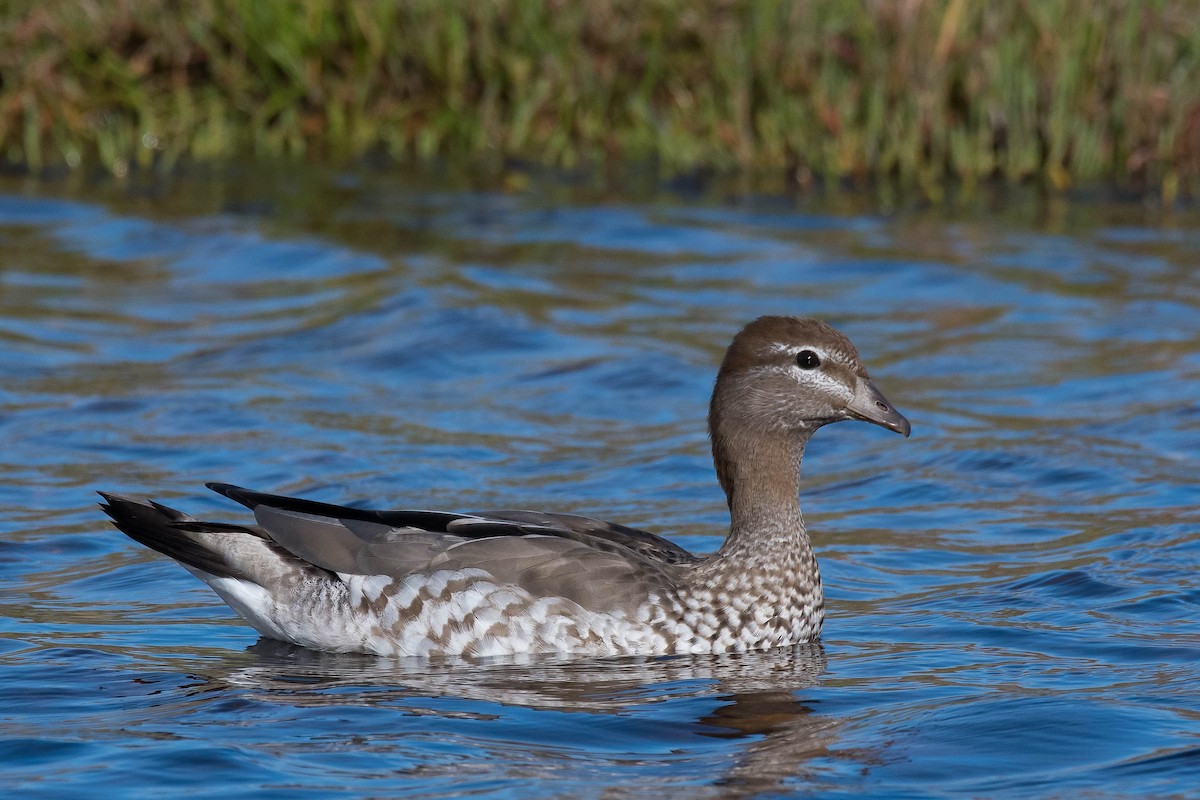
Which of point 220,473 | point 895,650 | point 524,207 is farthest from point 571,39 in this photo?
point 895,650

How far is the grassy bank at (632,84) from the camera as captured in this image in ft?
49.4

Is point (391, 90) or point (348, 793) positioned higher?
point (391, 90)

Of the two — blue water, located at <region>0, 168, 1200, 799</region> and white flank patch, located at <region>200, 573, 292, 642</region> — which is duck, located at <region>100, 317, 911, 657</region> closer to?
white flank patch, located at <region>200, 573, 292, 642</region>

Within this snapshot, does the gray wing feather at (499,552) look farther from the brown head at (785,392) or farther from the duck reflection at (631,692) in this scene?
the brown head at (785,392)

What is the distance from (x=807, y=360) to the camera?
7555 mm

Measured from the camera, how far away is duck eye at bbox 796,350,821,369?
24.7 feet

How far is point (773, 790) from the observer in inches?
234

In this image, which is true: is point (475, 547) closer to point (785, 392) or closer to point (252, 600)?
point (252, 600)

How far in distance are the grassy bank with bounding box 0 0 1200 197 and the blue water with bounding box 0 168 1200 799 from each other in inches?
19.0

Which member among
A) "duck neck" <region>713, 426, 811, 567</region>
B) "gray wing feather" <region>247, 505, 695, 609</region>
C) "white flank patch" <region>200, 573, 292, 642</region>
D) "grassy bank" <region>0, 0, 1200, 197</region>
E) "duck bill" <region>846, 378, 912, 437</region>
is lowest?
"white flank patch" <region>200, 573, 292, 642</region>

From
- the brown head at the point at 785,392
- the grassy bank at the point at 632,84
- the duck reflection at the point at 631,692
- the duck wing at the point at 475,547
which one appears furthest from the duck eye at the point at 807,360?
the grassy bank at the point at 632,84

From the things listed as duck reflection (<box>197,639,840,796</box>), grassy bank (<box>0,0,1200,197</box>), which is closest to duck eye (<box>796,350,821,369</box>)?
duck reflection (<box>197,639,840,796</box>)

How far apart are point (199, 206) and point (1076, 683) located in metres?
9.70

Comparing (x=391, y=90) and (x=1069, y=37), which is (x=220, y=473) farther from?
(x=1069, y=37)
